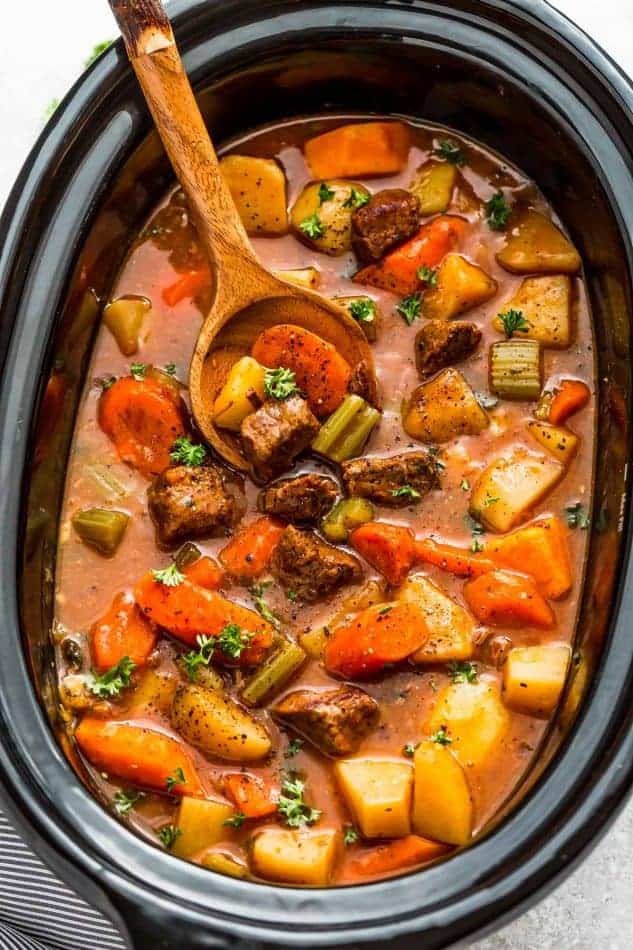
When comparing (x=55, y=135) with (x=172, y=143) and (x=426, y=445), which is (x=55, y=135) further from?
(x=426, y=445)

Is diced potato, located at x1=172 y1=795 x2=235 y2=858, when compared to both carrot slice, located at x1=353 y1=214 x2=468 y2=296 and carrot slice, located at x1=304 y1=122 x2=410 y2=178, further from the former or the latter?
carrot slice, located at x1=304 y1=122 x2=410 y2=178

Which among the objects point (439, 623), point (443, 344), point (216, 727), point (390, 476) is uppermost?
point (443, 344)

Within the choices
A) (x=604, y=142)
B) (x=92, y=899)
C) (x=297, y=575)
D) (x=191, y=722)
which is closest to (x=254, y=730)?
(x=191, y=722)

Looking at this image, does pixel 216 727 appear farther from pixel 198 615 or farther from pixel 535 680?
pixel 535 680

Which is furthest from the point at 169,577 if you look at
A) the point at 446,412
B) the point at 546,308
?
the point at 546,308

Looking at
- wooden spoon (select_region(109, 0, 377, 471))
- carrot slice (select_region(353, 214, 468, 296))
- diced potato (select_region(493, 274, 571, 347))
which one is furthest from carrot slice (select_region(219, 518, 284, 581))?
diced potato (select_region(493, 274, 571, 347))

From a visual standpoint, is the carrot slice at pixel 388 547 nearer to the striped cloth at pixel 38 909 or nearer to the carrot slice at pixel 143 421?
the carrot slice at pixel 143 421
